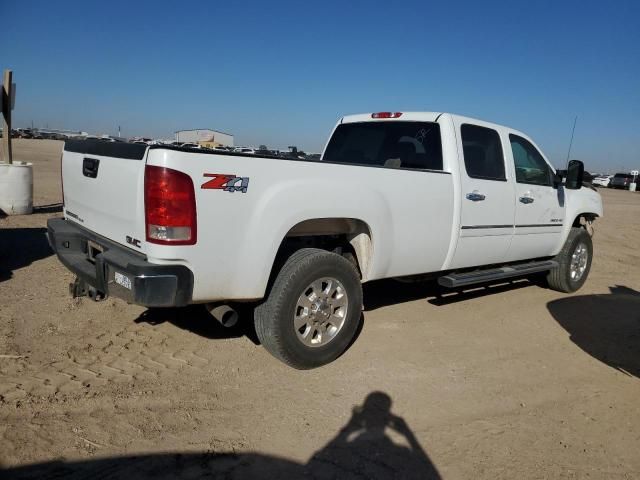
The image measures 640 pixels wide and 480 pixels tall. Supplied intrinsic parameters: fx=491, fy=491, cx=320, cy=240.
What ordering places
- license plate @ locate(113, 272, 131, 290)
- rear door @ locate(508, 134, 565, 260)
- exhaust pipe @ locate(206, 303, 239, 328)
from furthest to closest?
1. rear door @ locate(508, 134, 565, 260)
2. exhaust pipe @ locate(206, 303, 239, 328)
3. license plate @ locate(113, 272, 131, 290)

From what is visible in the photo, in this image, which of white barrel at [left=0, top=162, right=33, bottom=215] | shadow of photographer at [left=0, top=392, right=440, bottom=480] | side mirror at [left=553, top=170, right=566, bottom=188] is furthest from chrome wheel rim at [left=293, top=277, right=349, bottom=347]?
white barrel at [left=0, top=162, right=33, bottom=215]

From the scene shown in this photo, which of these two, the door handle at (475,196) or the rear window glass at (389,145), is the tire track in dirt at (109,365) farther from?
the door handle at (475,196)

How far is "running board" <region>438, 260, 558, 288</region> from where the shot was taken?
185 inches

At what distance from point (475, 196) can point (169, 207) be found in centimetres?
302

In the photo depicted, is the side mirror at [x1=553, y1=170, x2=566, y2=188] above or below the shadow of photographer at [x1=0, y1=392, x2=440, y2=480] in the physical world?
above

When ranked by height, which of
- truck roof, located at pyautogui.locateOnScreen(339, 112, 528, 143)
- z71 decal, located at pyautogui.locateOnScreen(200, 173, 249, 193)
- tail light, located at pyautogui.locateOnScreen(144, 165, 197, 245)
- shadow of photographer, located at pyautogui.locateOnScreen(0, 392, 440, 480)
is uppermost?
truck roof, located at pyautogui.locateOnScreen(339, 112, 528, 143)

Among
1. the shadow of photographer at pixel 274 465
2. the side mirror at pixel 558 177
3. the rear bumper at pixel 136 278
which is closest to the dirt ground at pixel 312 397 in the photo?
the shadow of photographer at pixel 274 465

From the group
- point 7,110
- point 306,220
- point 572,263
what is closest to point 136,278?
point 306,220

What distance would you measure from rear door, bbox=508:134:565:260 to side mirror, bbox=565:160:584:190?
0.14 metres

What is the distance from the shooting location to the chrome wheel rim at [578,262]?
6637mm

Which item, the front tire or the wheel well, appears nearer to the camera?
the front tire

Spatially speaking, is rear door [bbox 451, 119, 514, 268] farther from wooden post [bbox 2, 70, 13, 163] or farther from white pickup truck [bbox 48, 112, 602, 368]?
wooden post [bbox 2, 70, 13, 163]

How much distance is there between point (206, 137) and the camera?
18.9 ft

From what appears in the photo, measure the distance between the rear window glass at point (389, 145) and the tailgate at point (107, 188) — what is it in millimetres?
2381
